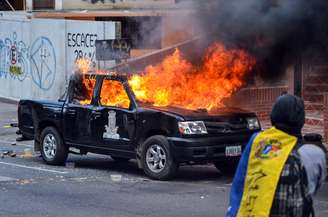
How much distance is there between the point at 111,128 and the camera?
37.6 ft

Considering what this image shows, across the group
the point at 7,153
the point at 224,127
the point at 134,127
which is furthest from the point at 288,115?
the point at 7,153

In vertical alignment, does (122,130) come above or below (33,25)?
below

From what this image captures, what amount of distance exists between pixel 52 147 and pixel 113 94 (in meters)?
1.50

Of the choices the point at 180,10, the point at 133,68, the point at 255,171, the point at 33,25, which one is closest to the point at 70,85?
the point at 133,68

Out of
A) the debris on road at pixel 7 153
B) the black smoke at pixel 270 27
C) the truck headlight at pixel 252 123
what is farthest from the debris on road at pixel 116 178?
the debris on road at pixel 7 153

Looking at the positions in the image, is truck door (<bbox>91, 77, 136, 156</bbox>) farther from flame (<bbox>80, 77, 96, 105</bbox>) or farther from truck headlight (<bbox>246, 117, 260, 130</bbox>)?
truck headlight (<bbox>246, 117, 260, 130</bbox>)

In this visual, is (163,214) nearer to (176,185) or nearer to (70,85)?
(176,185)

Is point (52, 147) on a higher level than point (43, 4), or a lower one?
lower

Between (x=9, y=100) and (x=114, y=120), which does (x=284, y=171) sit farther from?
(x=9, y=100)

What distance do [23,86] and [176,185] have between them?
12993 millimetres

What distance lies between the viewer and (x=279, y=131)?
4473 millimetres

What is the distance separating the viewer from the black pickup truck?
417 inches

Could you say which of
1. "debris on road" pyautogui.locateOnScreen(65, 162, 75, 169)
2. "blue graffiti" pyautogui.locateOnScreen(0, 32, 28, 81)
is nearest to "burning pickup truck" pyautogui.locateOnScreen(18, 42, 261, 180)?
"debris on road" pyautogui.locateOnScreen(65, 162, 75, 169)

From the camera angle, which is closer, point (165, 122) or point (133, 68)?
point (165, 122)
